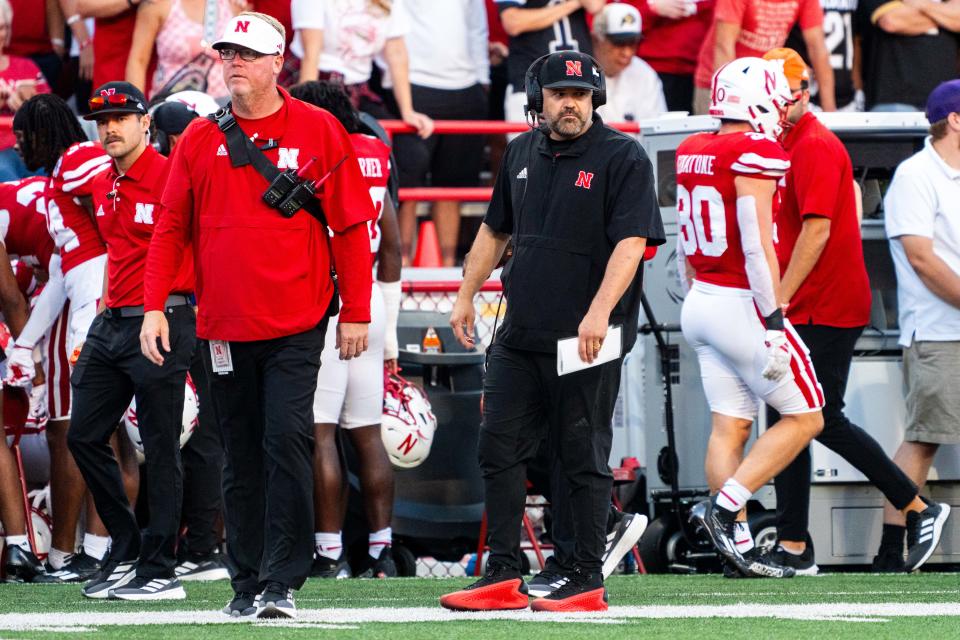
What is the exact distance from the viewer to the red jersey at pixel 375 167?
8.20 m

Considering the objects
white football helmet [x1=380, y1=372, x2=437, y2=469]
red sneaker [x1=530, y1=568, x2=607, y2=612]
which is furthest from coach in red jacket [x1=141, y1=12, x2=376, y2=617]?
white football helmet [x1=380, y1=372, x2=437, y2=469]

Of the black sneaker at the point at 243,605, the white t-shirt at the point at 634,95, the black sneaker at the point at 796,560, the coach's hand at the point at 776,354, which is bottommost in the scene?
the black sneaker at the point at 796,560

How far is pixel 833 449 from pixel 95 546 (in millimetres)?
3434

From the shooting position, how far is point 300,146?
5945 mm

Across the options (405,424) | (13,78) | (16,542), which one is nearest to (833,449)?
(405,424)

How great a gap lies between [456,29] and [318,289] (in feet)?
16.4

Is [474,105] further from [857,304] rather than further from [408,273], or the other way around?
[857,304]

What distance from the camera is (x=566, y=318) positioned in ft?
20.3

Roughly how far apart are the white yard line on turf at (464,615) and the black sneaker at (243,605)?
1.7 inches

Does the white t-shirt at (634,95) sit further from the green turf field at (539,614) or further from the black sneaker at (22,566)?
the black sneaker at (22,566)

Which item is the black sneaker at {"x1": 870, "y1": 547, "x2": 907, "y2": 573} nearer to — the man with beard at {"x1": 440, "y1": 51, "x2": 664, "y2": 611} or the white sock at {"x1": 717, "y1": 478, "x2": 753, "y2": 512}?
the white sock at {"x1": 717, "y1": 478, "x2": 753, "y2": 512}

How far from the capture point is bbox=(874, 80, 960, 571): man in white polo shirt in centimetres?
862

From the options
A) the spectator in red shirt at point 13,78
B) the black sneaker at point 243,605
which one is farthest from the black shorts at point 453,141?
the black sneaker at point 243,605

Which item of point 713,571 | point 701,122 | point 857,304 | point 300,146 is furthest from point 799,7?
point 300,146
